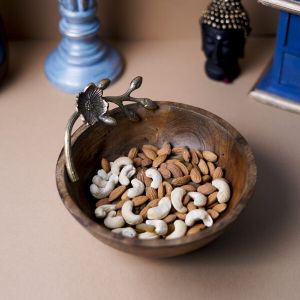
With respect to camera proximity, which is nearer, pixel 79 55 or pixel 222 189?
pixel 222 189

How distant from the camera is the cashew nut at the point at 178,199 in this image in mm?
563

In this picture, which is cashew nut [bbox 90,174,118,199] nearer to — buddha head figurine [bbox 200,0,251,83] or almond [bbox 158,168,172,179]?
almond [bbox 158,168,172,179]

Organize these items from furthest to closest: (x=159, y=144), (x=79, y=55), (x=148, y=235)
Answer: (x=79, y=55) < (x=159, y=144) < (x=148, y=235)

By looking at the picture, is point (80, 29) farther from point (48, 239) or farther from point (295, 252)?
point (295, 252)

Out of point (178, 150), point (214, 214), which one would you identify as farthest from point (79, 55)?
point (214, 214)

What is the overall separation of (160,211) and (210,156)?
0.09 meters

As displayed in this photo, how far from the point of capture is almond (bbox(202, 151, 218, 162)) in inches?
23.9

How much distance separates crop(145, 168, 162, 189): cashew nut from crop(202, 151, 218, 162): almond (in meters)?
0.06

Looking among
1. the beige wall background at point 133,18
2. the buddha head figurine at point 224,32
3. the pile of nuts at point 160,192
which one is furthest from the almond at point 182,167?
the beige wall background at point 133,18

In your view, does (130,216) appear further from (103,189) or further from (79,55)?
(79,55)

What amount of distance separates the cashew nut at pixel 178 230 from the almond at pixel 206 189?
5 centimetres

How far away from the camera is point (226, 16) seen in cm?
71

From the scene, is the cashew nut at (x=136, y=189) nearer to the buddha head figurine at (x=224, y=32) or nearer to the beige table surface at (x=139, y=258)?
the beige table surface at (x=139, y=258)

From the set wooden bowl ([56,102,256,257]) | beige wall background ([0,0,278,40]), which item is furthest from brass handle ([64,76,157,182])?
beige wall background ([0,0,278,40])
